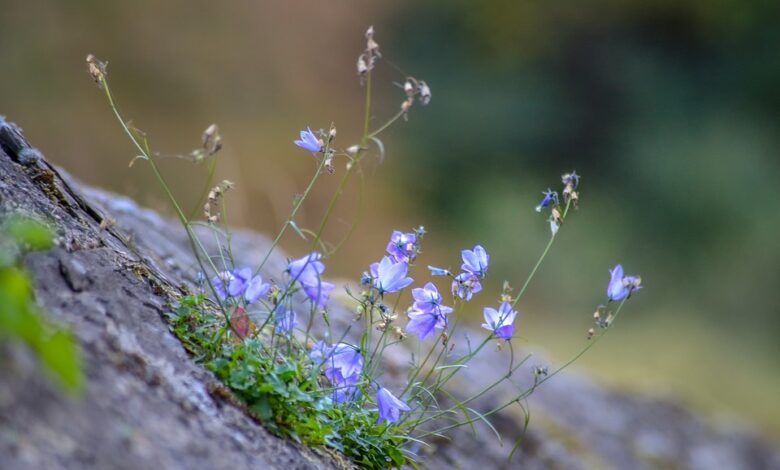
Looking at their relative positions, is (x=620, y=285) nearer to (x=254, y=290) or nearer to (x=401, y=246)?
(x=401, y=246)

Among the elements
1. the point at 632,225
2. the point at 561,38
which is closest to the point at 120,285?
the point at 632,225

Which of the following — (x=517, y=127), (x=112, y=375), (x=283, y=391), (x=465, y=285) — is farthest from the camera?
(x=517, y=127)

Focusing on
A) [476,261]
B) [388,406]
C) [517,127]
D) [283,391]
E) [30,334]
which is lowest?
[30,334]

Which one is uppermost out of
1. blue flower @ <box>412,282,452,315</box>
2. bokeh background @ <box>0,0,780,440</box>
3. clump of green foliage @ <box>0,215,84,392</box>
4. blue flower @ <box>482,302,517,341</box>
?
bokeh background @ <box>0,0,780,440</box>

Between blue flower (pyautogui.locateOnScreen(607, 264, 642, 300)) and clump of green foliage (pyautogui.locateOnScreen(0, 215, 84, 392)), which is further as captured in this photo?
blue flower (pyautogui.locateOnScreen(607, 264, 642, 300))

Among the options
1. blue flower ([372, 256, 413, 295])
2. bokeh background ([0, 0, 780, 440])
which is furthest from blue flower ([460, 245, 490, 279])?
bokeh background ([0, 0, 780, 440])

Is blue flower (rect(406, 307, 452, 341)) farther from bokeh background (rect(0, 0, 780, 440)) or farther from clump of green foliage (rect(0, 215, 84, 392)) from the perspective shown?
bokeh background (rect(0, 0, 780, 440))

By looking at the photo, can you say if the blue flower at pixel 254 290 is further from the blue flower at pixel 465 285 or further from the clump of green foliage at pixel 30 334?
the clump of green foliage at pixel 30 334

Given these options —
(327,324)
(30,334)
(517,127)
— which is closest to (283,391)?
(327,324)
